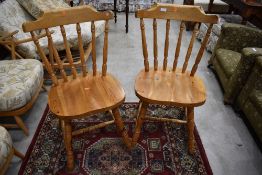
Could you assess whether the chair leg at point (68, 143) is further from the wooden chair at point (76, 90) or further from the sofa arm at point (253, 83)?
the sofa arm at point (253, 83)

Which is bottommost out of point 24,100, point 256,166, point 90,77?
point 256,166

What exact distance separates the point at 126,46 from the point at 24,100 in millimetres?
1852

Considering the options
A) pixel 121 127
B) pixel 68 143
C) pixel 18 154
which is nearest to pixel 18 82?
pixel 18 154

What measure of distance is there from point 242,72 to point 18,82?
71.2 inches

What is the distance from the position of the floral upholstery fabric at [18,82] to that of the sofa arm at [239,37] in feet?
6.14

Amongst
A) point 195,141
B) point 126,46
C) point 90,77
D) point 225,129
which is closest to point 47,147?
point 90,77

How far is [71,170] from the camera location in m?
1.57

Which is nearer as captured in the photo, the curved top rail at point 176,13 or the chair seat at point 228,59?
the curved top rail at point 176,13

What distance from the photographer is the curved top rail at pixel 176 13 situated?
4.84 feet

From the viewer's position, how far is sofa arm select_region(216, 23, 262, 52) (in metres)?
2.30

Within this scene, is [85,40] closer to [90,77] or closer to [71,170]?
[90,77]

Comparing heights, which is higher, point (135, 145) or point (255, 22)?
point (255, 22)

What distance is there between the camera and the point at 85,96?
1450 mm

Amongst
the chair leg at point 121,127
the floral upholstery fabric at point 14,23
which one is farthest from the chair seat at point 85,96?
the floral upholstery fabric at point 14,23
